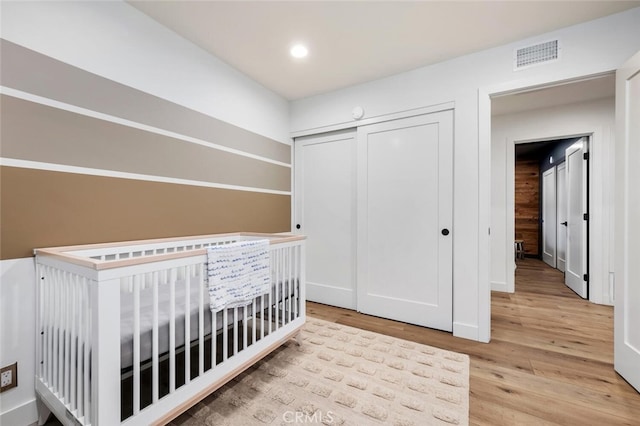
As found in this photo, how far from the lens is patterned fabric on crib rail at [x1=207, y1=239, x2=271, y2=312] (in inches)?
54.0

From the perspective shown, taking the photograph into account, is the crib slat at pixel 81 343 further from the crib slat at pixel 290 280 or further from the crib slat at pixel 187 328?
the crib slat at pixel 290 280

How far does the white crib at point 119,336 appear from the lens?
98 centimetres

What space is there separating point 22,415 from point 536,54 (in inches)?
147

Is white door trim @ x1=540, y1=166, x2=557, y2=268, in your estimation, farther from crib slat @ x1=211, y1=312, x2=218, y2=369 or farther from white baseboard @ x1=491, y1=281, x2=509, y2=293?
crib slat @ x1=211, y1=312, x2=218, y2=369

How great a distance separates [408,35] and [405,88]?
555 mm

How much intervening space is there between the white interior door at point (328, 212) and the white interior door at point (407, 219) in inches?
6.8

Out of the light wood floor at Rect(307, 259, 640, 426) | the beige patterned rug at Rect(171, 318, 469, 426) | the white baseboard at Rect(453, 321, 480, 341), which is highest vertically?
the white baseboard at Rect(453, 321, 480, 341)

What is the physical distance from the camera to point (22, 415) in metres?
1.30

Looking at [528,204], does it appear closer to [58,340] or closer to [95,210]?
[95,210]

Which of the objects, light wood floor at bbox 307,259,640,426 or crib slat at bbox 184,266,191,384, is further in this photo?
light wood floor at bbox 307,259,640,426

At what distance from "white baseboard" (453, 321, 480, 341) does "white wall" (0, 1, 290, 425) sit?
2.58 m

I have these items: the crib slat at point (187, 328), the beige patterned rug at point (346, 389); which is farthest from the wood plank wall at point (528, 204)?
the crib slat at point (187, 328)

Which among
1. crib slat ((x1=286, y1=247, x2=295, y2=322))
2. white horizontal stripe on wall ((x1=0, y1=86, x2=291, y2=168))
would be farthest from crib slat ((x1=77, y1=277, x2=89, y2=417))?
crib slat ((x1=286, y1=247, x2=295, y2=322))

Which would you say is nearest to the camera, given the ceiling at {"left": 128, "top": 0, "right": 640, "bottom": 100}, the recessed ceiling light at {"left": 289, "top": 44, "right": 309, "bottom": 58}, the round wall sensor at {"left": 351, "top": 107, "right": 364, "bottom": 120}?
the ceiling at {"left": 128, "top": 0, "right": 640, "bottom": 100}
